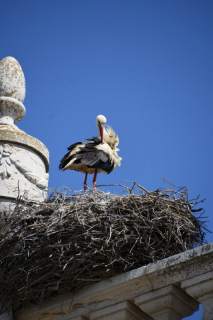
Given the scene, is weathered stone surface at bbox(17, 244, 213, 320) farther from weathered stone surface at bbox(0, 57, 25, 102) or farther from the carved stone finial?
weathered stone surface at bbox(0, 57, 25, 102)

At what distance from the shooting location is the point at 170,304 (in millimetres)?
5996

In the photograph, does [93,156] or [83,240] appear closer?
[83,240]

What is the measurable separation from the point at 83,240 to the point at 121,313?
0.80 metres

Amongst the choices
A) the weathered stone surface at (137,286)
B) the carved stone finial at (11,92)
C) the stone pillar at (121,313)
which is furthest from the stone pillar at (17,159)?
the stone pillar at (121,313)

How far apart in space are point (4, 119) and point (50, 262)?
1.58m

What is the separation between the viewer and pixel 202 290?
583cm

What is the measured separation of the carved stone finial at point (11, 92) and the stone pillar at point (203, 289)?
2521 mm

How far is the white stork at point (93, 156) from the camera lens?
10117mm

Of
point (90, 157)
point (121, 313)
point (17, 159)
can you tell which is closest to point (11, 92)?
point (17, 159)

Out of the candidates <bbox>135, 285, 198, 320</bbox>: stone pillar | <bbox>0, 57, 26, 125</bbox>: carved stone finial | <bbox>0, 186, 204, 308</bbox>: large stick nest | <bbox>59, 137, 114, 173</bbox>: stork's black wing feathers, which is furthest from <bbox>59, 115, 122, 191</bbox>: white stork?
<bbox>135, 285, 198, 320</bbox>: stone pillar

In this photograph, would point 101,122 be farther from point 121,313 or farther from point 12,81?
point 121,313

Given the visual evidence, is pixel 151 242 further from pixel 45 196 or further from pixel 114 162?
pixel 114 162

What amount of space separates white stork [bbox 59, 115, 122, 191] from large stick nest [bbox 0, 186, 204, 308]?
2785 millimetres

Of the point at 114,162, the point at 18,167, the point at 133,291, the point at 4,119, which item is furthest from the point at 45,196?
the point at 114,162
